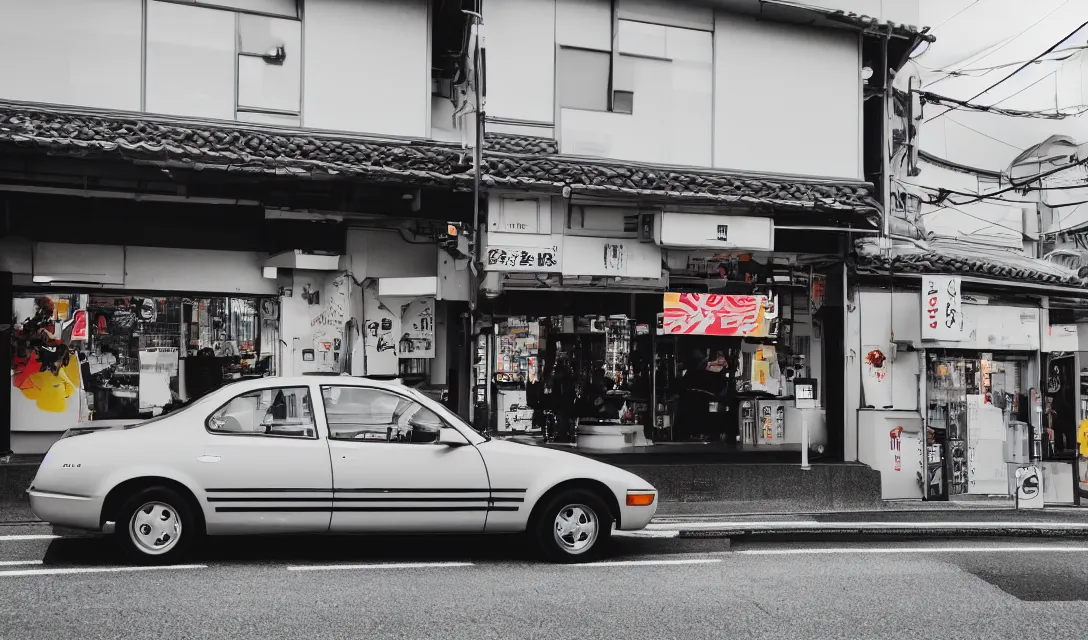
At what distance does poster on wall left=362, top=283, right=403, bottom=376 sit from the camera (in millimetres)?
14016

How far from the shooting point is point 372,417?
823cm

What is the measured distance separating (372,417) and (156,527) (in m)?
1.94

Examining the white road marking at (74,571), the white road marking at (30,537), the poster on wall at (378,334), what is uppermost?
the poster on wall at (378,334)

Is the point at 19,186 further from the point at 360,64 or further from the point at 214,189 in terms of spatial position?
the point at 360,64

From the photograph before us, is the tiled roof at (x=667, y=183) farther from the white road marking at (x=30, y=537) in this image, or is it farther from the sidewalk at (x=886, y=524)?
the white road marking at (x=30, y=537)

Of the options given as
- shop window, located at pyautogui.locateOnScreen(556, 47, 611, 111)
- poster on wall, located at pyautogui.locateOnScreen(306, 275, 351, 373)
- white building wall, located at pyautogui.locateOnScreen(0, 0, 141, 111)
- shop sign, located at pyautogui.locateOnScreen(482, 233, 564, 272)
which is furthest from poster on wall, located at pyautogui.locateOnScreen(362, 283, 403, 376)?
white building wall, located at pyautogui.locateOnScreen(0, 0, 141, 111)

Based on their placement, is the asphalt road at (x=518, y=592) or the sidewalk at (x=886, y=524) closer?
the asphalt road at (x=518, y=592)

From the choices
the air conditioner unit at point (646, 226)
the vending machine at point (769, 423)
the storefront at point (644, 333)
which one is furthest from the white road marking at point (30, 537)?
the vending machine at point (769, 423)

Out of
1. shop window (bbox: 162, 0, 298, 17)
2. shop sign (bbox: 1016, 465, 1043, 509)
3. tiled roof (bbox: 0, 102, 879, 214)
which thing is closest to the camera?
tiled roof (bbox: 0, 102, 879, 214)

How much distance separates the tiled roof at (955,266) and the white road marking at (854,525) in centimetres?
464

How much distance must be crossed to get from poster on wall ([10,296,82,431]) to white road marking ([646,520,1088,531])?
311 inches

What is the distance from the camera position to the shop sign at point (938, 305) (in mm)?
14867

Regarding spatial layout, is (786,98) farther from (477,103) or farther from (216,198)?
(216,198)

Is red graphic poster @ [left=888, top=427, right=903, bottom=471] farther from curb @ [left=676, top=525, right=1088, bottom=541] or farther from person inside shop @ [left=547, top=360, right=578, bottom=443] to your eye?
person inside shop @ [left=547, top=360, right=578, bottom=443]
